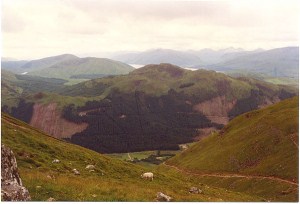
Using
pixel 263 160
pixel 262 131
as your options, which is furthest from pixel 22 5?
pixel 262 131

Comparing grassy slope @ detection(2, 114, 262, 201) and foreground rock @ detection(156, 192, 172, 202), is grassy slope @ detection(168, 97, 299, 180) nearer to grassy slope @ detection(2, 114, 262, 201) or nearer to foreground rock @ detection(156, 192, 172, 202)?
grassy slope @ detection(2, 114, 262, 201)

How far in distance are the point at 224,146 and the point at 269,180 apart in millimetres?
38605

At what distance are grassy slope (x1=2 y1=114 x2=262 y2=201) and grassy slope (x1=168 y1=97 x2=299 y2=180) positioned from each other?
2985cm

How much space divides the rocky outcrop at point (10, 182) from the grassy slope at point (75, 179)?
2.58 m

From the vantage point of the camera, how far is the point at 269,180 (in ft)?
221

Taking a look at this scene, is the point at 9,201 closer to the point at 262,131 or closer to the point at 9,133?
the point at 9,133

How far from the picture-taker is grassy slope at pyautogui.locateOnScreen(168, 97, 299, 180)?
73.6 m

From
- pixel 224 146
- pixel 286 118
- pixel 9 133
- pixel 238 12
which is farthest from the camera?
pixel 224 146

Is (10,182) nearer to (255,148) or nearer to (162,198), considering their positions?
(162,198)

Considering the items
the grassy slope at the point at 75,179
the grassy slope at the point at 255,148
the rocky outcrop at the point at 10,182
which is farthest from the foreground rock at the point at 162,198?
the grassy slope at the point at 255,148

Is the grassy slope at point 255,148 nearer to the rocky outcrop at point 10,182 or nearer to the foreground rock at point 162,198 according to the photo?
the foreground rock at point 162,198

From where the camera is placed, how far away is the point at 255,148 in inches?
3477

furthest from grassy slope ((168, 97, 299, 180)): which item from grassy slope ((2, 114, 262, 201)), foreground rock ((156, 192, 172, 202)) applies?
foreground rock ((156, 192, 172, 202))

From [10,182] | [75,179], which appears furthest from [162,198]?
[10,182]
